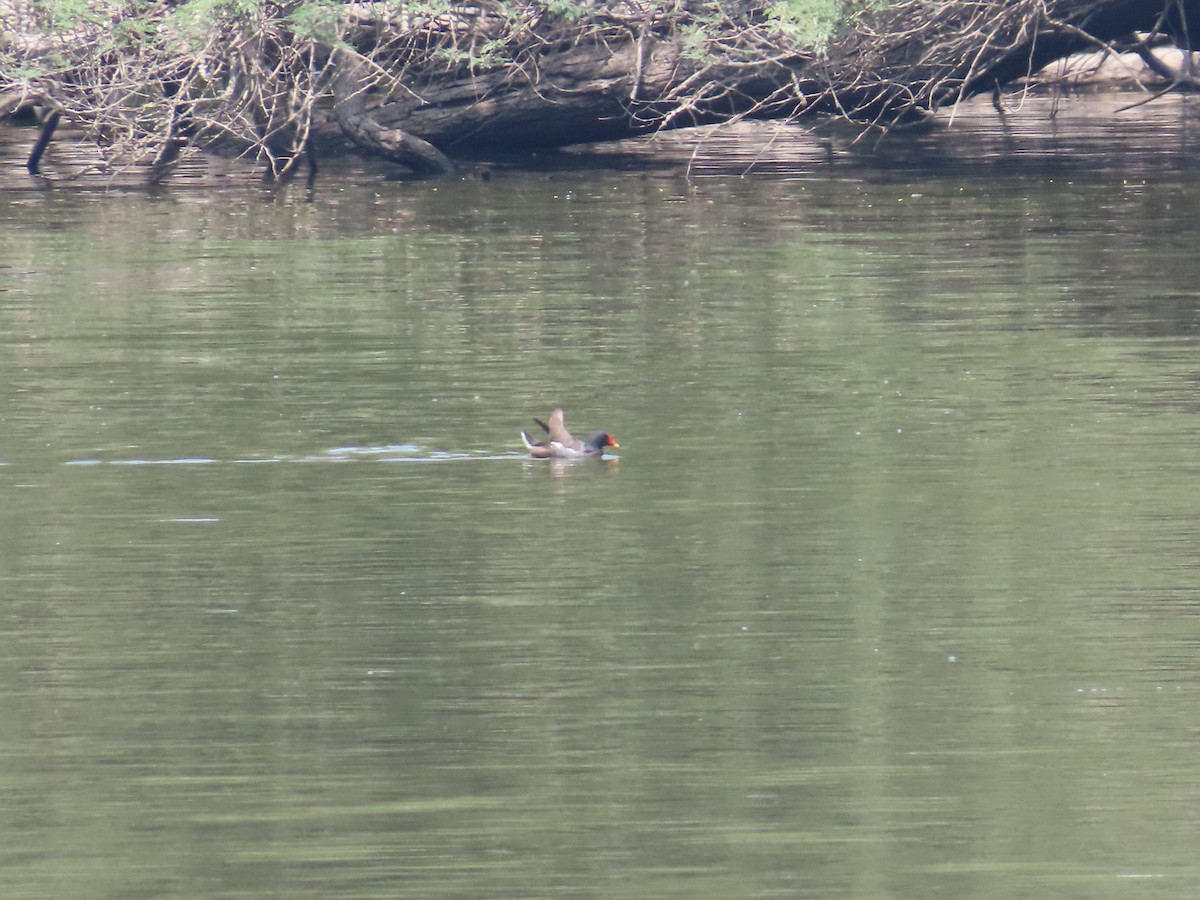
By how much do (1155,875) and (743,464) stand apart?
5.44 meters

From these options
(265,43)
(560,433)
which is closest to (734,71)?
(265,43)

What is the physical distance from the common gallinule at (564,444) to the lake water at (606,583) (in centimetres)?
20

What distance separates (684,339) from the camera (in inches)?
614

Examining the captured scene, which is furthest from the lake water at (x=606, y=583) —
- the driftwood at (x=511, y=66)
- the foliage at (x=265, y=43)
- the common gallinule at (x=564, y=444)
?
the driftwood at (x=511, y=66)

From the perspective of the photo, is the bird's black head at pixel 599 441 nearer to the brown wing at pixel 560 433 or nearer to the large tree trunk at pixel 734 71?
the brown wing at pixel 560 433

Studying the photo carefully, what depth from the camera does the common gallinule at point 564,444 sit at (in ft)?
38.0

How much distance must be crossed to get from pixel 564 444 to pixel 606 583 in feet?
8.17

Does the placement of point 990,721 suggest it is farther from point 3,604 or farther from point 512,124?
point 512,124

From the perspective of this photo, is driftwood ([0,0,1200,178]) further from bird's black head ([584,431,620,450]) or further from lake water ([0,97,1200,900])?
bird's black head ([584,431,620,450])

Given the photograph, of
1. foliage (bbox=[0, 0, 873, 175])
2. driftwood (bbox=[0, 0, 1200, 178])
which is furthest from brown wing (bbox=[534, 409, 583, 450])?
driftwood (bbox=[0, 0, 1200, 178])

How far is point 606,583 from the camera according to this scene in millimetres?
9180

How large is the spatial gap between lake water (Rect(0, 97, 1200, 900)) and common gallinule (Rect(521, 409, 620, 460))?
0.20m

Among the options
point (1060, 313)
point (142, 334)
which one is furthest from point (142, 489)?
point (1060, 313)

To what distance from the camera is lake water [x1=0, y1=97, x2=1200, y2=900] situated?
640 centimetres
